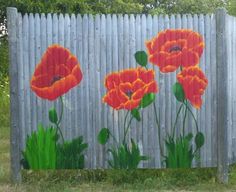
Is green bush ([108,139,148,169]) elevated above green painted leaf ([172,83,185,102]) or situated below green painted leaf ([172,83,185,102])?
below

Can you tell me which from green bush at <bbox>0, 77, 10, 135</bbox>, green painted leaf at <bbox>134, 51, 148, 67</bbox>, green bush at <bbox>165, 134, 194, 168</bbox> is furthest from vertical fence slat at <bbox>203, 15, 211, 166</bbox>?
green bush at <bbox>0, 77, 10, 135</bbox>

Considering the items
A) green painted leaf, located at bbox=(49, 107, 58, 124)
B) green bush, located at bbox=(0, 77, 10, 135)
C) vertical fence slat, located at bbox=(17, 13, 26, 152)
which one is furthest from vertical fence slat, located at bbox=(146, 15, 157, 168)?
green bush, located at bbox=(0, 77, 10, 135)

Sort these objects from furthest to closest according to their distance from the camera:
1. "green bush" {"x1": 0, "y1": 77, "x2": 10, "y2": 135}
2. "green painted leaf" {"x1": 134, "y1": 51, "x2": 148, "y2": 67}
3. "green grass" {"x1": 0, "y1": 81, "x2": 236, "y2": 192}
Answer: "green bush" {"x1": 0, "y1": 77, "x2": 10, "y2": 135}
"green painted leaf" {"x1": 134, "y1": 51, "x2": 148, "y2": 67}
"green grass" {"x1": 0, "y1": 81, "x2": 236, "y2": 192}

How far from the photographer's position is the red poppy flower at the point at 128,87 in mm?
7102

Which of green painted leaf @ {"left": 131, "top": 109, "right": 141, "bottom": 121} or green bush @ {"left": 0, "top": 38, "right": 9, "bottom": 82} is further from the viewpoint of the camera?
green bush @ {"left": 0, "top": 38, "right": 9, "bottom": 82}

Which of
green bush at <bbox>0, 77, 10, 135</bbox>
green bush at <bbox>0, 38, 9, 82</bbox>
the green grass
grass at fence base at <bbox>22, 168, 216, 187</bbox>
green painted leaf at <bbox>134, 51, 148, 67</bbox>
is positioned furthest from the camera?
green bush at <bbox>0, 38, 9, 82</bbox>

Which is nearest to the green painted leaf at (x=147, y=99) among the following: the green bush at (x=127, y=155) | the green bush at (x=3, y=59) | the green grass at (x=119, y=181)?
the green bush at (x=127, y=155)

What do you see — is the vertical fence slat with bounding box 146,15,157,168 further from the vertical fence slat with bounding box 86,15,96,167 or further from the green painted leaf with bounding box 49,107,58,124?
the green painted leaf with bounding box 49,107,58,124

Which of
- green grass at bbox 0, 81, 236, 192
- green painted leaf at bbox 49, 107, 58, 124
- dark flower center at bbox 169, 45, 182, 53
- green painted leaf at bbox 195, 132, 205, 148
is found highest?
dark flower center at bbox 169, 45, 182, 53

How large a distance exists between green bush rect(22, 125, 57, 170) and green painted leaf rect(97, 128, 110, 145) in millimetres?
630

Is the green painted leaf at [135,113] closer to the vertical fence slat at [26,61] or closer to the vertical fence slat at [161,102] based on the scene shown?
the vertical fence slat at [161,102]

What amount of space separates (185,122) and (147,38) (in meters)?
1.30

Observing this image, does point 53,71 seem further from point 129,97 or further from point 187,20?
point 187,20

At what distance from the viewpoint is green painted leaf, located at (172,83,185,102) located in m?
7.12
